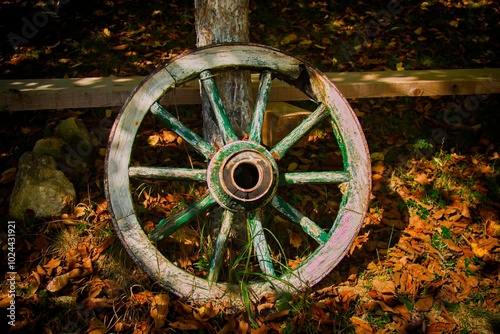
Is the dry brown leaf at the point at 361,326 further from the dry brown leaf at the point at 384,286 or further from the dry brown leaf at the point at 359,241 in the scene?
the dry brown leaf at the point at 359,241

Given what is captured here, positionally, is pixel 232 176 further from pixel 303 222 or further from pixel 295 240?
pixel 295 240

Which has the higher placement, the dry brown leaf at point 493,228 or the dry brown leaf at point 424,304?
the dry brown leaf at point 493,228

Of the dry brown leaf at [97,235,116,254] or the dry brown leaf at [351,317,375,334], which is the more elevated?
the dry brown leaf at [97,235,116,254]

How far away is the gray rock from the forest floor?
8cm

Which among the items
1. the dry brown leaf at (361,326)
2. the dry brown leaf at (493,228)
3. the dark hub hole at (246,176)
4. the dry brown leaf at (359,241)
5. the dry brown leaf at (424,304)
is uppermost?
the dark hub hole at (246,176)

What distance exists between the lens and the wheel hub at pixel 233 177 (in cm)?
190

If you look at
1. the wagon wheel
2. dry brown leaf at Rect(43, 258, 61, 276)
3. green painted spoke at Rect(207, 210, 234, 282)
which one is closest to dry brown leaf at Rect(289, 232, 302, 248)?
the wagon wheel

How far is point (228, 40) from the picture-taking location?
227cm

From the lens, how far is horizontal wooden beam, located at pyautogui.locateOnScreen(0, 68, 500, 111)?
2414 millimetres

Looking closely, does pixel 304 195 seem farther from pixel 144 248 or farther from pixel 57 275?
pixel 57 275

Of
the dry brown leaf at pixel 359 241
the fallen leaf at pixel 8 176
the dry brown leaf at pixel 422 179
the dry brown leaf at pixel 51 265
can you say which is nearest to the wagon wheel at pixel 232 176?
the dry brown leaf at pixel 359 241

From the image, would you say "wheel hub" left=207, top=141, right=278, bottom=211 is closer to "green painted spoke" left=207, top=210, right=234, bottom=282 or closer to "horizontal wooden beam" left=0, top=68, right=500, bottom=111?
"green painted spoke" left=207, top=210, right=234, bottom=282

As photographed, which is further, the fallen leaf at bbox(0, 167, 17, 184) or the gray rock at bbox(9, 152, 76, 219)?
the fallen leaf at bbox(0, 167, 17, 184)

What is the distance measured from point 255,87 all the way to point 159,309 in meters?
1.38
